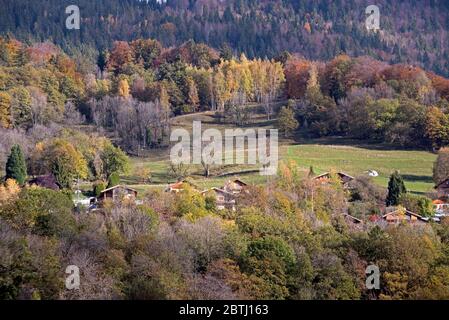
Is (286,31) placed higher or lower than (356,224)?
higher

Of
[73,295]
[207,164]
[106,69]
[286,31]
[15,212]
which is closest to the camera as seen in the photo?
[73,295]

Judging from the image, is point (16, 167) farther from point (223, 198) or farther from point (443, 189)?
point (443, 189)

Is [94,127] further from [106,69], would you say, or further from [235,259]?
[235,259]

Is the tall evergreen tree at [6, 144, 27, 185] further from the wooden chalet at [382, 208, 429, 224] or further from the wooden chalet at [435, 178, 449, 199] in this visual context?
the wooden chalet at [435, 178, 449, 199]

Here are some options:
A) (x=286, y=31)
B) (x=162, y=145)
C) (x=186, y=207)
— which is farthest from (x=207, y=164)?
(x=286, y=31)

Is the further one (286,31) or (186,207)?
(286,31)

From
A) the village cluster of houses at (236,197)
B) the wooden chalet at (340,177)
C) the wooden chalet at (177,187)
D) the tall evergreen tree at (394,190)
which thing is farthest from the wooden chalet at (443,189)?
the wooden chalet at (177,187)
